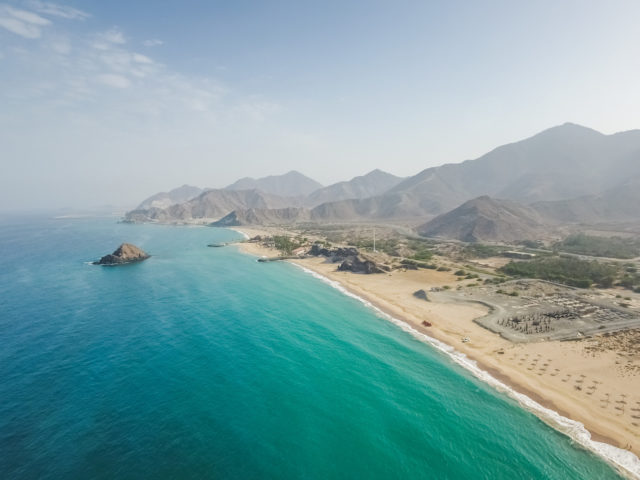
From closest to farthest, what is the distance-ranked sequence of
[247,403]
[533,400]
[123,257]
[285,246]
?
[247,403]
[533,400]
[123,257]
[285,246]

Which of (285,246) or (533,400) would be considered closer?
(533,400)

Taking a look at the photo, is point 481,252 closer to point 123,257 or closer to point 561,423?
point 561,423

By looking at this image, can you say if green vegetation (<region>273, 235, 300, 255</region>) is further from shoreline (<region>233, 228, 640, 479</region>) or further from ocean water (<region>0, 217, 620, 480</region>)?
shoreline (<region>233, 228, 640, 479</region>)

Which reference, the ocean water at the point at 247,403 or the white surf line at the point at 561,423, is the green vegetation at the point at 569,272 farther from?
the ocean water at the point at 247,403

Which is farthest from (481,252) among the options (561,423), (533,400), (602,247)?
(561,423)

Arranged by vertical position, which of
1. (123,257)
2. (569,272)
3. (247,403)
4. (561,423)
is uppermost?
(123,257)

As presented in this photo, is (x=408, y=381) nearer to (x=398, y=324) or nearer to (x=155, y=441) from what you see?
(x=398, y=324)

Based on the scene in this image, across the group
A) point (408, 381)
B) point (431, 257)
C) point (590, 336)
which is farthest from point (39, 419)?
point (431, 257)

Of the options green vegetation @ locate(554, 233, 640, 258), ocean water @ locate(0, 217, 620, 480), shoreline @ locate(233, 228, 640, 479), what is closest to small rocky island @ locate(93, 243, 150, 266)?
ocean water @ locate(0, 217, 620, 480)
